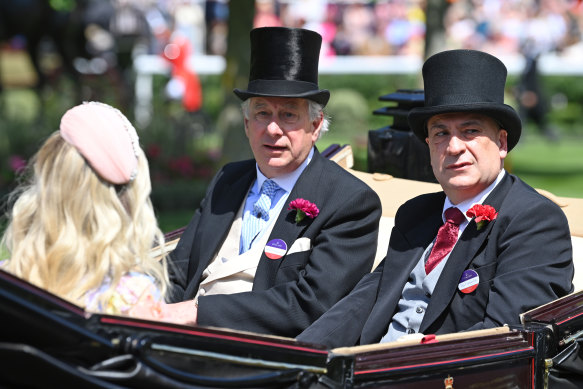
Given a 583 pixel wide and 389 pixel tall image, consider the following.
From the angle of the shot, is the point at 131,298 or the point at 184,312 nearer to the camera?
the point at 131,298

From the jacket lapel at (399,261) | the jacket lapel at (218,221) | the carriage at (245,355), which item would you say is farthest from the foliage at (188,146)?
the carriage at (245,355)

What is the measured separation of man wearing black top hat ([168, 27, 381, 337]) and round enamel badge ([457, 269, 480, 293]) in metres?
0.47

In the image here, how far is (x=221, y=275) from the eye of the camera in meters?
3.80

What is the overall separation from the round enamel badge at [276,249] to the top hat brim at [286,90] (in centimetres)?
61

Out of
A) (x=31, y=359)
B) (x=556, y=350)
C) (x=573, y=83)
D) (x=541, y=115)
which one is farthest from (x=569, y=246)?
(x=573, y=83)

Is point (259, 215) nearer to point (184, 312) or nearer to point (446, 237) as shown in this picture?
point (184, 312)

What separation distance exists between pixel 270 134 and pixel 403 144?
134cm

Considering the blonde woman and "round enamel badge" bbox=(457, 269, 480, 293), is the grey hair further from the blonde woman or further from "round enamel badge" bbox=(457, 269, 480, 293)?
the blonde woman

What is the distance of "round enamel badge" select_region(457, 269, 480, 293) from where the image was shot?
11.1 ft

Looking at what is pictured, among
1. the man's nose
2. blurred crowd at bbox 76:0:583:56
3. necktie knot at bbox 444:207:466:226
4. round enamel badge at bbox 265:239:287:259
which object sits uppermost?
the man's nose

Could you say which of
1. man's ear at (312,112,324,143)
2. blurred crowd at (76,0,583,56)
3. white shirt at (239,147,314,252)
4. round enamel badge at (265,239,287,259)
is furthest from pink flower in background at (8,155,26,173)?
blurred crowd at (76,0,583,56)

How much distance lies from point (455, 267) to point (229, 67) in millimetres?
7192

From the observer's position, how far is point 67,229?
9.02ft

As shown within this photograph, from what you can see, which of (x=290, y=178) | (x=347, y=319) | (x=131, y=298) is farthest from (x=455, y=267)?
(x=131, y=298)
